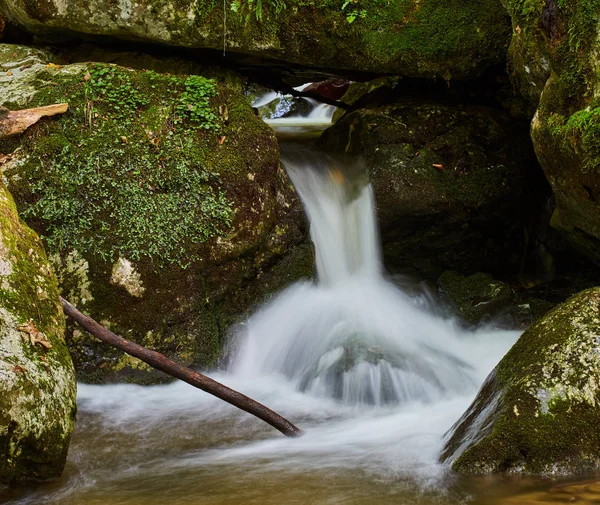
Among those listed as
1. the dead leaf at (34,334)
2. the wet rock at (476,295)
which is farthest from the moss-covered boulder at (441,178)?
the dead leaf at (34,334)

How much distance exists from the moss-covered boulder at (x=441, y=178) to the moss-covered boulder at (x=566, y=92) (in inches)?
57.3

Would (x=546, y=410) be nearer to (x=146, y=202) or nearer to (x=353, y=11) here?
(x=146, y=202)

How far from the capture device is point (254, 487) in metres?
3.54

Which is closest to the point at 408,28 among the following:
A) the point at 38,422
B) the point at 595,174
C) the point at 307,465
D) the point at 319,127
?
the point at 595,174

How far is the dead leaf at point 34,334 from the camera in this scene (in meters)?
3.45

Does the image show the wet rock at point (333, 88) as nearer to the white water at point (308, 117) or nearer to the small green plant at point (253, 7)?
the white water at point (308, 117)

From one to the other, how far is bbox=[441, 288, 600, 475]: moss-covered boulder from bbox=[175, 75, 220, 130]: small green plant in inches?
143

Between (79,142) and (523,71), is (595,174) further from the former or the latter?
(79,142)

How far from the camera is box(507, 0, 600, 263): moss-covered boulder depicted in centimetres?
484

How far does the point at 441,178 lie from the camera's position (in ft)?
24.0

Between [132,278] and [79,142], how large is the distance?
4.34 feet

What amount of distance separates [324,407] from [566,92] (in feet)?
10.3

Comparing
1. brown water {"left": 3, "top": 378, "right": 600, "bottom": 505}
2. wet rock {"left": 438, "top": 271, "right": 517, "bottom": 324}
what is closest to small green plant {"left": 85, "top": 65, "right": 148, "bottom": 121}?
brown water {"left": 3, "top": 378, "right": 600, "bottom": 505}

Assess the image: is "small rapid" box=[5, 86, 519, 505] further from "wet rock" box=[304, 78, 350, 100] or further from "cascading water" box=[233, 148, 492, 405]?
"wet rock" box=[304, 78, 350, 100]
